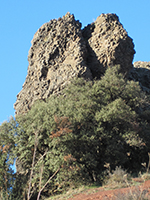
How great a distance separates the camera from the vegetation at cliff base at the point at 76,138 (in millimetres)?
15531

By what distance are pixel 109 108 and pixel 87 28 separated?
11899 millimetres

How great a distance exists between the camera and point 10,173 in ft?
54.2

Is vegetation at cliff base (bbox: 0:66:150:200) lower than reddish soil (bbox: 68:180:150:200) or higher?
higher

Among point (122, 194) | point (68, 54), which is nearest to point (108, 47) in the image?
point (68, 54)

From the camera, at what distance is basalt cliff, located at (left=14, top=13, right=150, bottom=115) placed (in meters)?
21.5

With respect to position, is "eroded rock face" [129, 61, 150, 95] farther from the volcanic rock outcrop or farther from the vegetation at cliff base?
the vegetation at cliff base

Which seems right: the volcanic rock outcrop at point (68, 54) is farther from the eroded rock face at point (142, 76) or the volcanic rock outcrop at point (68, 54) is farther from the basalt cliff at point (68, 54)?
the eroded rock face at point (142, 76)

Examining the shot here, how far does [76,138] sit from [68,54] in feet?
31.4

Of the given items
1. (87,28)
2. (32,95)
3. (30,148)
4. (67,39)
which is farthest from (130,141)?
(87,28)

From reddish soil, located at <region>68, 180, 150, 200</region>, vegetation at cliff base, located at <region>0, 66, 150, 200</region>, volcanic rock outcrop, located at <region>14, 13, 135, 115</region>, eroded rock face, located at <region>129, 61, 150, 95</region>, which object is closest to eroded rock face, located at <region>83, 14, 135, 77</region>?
volcanic rock outcrop, located at <region>14, 13, 135, 115</region>

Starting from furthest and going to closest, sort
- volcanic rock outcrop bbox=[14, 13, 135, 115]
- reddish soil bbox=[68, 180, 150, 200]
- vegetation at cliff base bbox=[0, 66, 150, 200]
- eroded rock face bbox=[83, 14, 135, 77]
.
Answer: eroded rock face bbox=[83, 14, 135, 77]
volcanic rock outcrop bbox=[14, 13, 135, 115]
vegetation at cliff base bbox=[0, 66, 150, 200]
reddish soil bbox=[68, 180, 150, 200]

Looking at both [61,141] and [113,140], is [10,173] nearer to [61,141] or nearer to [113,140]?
[61,141]

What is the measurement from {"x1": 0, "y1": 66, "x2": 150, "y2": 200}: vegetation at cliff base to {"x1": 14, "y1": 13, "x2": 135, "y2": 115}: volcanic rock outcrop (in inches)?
76.9

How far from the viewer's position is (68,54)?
22641 millimetres
